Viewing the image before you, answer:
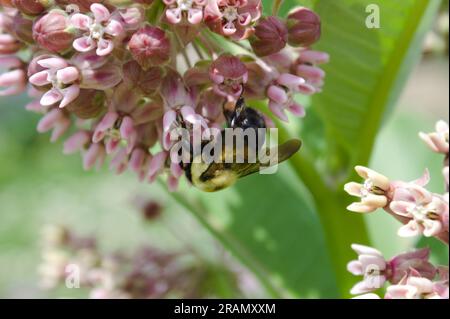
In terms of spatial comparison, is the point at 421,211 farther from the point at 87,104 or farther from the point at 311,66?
the point at 87,104

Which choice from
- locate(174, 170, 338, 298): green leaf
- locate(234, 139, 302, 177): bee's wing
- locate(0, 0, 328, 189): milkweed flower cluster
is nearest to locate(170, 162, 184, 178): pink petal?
locate(0, 0, 328, 189): milkweed flower cluster

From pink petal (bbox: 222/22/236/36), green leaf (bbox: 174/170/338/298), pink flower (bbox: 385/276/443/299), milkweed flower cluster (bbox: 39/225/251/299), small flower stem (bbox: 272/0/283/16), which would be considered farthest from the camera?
milkweed flower cluster (bbox: 39/225/251/299)

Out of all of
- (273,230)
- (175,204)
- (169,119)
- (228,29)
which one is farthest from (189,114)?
(175,204)

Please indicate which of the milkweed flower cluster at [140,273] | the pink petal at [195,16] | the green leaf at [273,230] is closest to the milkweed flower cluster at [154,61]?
the pink petal at [195,16]

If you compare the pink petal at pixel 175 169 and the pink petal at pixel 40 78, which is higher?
the pink petal at pixel 40 78

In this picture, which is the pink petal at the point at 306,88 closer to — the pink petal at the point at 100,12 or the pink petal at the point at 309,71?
the pink petal at the point at 309,71

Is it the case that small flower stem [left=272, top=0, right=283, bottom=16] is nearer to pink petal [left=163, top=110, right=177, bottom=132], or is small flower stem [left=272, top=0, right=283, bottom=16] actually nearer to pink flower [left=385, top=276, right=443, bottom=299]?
pink petal [left=163, top=110, right=177, bottom=132]
